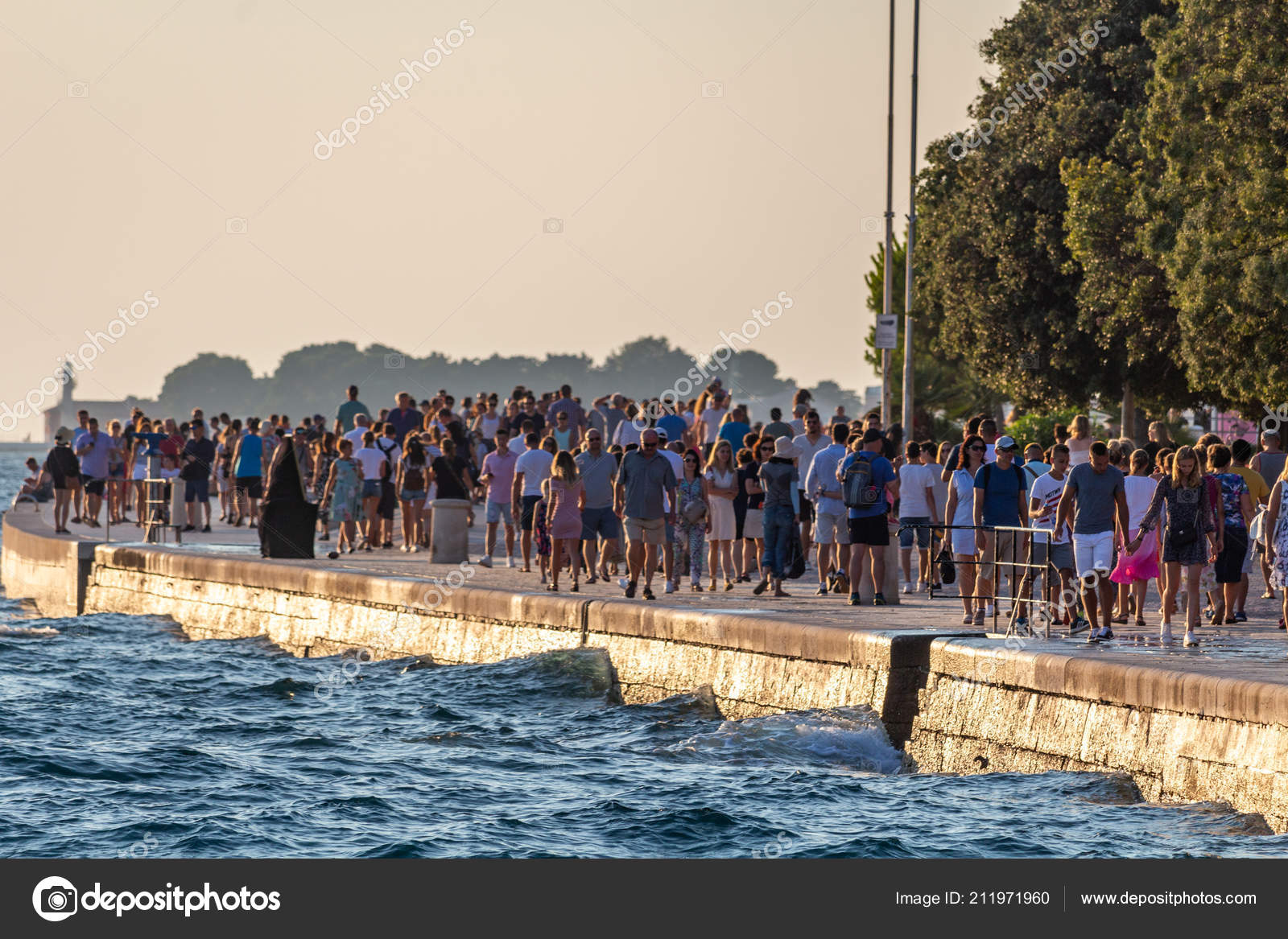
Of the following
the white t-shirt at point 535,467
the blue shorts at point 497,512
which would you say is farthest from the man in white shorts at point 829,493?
the blue shorts at point 497,512

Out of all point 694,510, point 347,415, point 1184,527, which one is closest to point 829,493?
point 694,510

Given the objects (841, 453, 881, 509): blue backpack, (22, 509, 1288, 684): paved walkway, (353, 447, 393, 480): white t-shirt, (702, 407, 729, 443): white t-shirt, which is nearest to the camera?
(22, 509, 1288, 684): paved walkway

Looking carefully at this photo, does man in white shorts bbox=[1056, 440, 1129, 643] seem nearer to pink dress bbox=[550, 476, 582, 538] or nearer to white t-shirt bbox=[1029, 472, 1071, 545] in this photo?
white t-shirt bbox=[1029, 472, 1071, 545]

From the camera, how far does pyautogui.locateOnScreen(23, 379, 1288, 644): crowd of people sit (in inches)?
542

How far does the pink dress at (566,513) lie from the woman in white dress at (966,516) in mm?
4103

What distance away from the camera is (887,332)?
1114 inches

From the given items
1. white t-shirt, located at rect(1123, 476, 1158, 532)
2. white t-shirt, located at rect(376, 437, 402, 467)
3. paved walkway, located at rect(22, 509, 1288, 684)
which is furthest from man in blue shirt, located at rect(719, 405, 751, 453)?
white t-shirt, located at rect(1123, 476, 1158, 532)

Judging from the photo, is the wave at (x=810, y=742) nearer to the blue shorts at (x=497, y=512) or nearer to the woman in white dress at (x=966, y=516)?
the woman in white dress at (x=966, y=516)

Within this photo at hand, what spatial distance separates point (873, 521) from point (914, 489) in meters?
0.95

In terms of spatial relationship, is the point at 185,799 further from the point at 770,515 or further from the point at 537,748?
the point at 770,515
